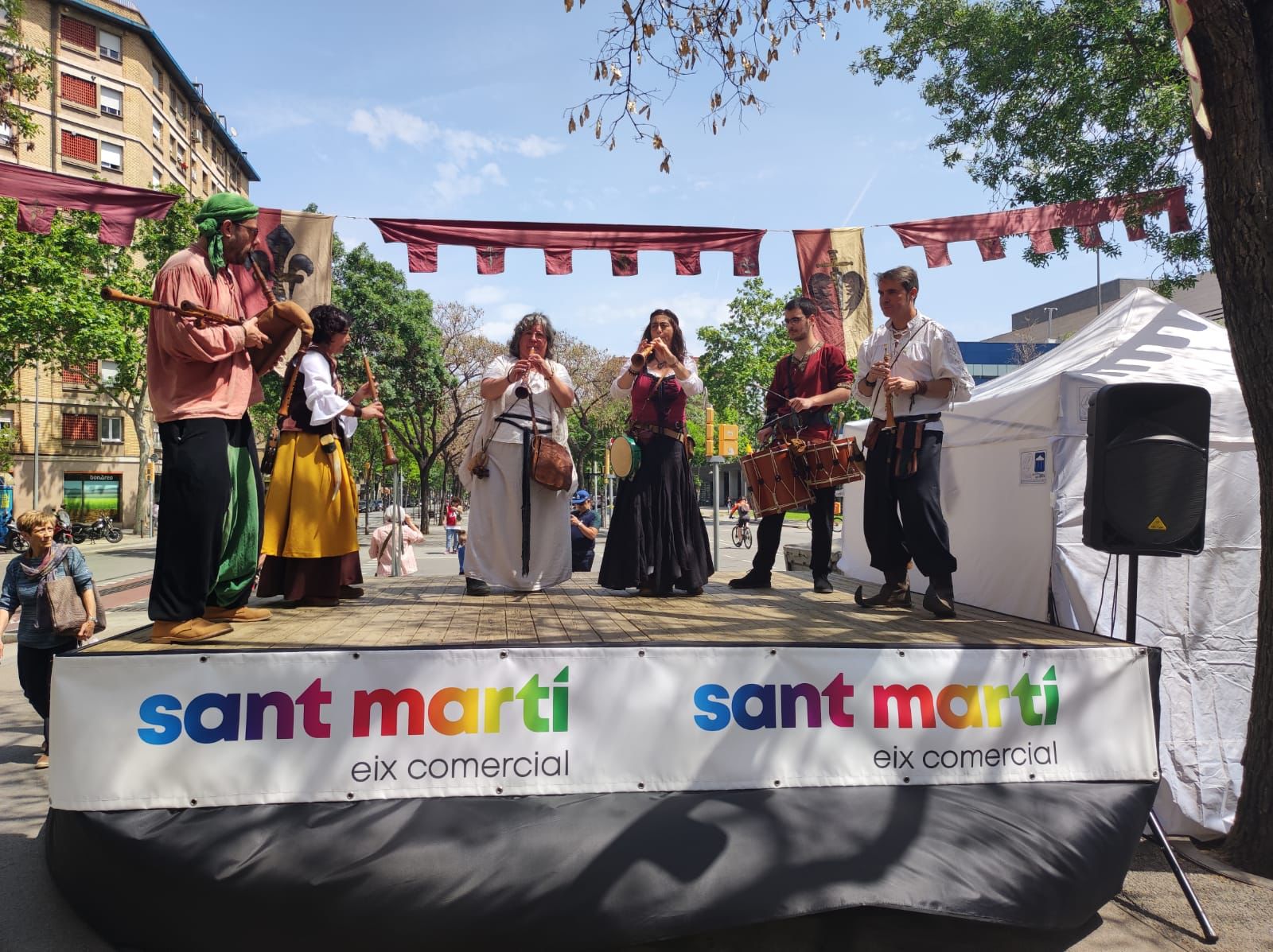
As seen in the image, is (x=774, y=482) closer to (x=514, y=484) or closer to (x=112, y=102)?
(x=514, y=484)

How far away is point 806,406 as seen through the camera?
5.07 metres

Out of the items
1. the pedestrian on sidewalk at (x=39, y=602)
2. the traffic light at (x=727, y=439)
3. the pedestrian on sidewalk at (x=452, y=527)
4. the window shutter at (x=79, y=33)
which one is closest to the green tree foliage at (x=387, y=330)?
the pedestrian on sidewalk at (x=452, y=527)

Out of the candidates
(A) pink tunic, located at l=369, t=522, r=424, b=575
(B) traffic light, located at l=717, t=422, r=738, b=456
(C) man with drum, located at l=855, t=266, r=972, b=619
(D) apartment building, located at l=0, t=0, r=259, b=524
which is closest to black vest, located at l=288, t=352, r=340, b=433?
(C) man with drum, located at l=855, t=266, r=972, b=619

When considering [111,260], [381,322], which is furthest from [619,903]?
[111,260]

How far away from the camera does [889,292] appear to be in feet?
14.5

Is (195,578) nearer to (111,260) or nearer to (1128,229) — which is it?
(1128,229)

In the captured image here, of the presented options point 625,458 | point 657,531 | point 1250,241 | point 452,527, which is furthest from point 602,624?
point 452,527

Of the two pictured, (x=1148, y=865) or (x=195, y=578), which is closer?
(x=195, y=578)

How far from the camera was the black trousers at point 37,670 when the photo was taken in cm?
514

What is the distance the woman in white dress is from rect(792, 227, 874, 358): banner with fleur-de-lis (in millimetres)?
2863

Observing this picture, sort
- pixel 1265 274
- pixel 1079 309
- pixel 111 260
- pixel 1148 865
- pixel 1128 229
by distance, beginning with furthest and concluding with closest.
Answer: pixel 1079 309, pixel 111 260, pixel 1128 229, pixel 1148 865, pixel 1265 274

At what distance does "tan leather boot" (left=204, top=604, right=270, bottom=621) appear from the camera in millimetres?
3654

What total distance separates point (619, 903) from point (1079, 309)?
6856cm

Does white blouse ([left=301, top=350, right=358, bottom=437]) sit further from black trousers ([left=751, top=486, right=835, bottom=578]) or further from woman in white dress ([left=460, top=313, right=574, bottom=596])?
black trousers ([left=751, top=486, right=835, bottom=578])
